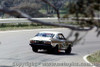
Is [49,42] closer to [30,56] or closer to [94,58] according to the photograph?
[30,56]

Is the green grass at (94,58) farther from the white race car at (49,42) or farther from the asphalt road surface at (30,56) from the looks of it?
the white race car at (49,42)

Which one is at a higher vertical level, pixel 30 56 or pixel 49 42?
pixel 49 42

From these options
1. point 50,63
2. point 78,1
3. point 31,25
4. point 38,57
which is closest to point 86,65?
point 50,63

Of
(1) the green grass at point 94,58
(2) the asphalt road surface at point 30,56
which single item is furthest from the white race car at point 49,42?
(1) the green grass at point 94,58

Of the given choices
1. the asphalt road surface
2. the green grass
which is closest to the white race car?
the asphalt road surface

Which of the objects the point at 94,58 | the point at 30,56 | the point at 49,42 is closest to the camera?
the point at 94,58

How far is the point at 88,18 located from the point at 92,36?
2756cm

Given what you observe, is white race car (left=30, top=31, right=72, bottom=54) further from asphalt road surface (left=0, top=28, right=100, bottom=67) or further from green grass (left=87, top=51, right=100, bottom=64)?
green grass (left=87, top=51, right=100, bottom=64)

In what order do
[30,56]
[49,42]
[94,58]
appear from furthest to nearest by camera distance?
1. [49,42]
2. [30,56]
3. [94,58]

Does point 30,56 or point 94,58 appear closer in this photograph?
point 94,58

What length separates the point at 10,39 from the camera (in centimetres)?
2953

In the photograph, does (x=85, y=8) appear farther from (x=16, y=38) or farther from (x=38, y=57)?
(x=16, y=38)

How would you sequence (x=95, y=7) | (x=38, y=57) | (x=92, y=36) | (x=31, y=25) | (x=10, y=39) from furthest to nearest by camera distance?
(x=31, y=25), (x=92, y=36), (x=10, y=39), (x=38, y=57), (x=95, y=7)

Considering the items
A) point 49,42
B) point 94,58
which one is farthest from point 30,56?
point 94,58
